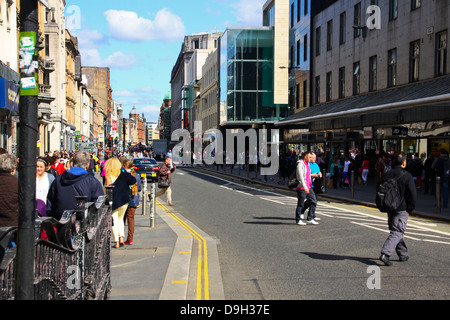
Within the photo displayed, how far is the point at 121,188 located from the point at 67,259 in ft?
17.7

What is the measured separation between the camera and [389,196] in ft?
26.5

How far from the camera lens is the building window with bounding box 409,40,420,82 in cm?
2598

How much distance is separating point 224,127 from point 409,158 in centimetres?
4014

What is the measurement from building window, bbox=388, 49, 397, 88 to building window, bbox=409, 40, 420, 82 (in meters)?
1.55

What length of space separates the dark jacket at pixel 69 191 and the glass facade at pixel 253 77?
4985cm

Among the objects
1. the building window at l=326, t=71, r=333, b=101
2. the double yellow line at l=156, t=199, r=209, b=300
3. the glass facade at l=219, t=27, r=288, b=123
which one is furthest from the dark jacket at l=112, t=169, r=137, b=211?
the glass facade at l=219, t=27, r=288, b=123

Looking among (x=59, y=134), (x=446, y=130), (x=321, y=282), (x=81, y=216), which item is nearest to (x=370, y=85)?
(x=446, y=130)

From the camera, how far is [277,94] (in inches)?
2184

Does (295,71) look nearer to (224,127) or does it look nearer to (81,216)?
(224,127)

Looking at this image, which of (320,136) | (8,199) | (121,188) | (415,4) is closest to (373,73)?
(415,4)

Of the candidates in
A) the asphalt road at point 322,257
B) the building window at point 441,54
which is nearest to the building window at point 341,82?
the building window at point 441,54

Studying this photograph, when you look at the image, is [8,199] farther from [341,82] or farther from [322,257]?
[341,82]

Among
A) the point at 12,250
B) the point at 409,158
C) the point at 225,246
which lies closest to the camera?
the point at 12,250

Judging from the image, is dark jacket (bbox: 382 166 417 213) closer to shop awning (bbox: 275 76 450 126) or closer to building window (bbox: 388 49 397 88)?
shop awning (bbox: 275 76 450 126)
